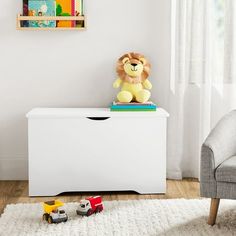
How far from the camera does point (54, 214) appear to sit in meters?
3.12

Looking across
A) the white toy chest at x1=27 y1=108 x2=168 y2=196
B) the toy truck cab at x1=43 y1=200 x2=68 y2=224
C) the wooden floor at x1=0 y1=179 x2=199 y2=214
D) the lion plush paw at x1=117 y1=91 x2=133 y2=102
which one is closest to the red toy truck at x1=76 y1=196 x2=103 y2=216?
the toy truck cab at x1=43 y1=200 x2=68 y2=224

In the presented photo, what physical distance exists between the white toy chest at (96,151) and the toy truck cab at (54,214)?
0.56 m

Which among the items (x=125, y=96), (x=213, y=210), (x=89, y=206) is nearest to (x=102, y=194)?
(x=89, y=206)

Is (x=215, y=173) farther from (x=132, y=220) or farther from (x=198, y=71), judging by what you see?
(x=198, y=71)

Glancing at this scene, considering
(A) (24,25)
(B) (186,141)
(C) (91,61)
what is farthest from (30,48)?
(B) (186,141)

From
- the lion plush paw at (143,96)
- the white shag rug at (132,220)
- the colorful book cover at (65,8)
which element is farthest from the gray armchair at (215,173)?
the colorful book cover at (65,8)

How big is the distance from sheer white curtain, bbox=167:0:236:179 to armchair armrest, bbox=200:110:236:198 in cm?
83

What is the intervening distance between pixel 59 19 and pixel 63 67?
1.18 feet

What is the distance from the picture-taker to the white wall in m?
4.09

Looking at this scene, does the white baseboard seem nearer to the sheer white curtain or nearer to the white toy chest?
the white toy chest

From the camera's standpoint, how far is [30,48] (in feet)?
13.5

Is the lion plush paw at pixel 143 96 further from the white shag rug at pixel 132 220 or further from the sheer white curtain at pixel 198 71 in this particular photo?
the white shag rug at pixel 132 220

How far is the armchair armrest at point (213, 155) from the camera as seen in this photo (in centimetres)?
299

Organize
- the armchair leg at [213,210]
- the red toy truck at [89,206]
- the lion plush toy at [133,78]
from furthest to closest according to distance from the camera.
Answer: the lion plush toy at [133,78]
the red toy truck at [89,206]
the armchair leg at [213,210]
